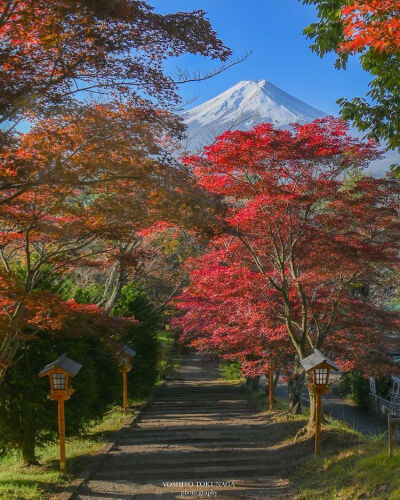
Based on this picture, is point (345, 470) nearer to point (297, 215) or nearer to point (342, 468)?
point (342, 468)

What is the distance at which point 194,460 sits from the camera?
7.72m

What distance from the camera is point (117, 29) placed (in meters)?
4.65

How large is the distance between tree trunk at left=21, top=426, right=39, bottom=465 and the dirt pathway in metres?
1.27

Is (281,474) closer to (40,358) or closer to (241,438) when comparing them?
(241,438)

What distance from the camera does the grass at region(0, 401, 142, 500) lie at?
6.46 meters

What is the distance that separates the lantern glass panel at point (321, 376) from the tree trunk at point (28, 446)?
4.85m

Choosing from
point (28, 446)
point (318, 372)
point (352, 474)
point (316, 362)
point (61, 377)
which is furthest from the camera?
point (28, 446)

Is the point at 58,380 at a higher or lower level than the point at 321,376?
higher

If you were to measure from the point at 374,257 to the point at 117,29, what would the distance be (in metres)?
5.83

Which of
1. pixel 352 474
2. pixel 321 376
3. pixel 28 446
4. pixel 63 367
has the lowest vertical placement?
pixel 28 446

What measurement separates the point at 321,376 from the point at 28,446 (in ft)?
16.5

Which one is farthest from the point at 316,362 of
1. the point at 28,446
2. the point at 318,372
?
the point at 28,446

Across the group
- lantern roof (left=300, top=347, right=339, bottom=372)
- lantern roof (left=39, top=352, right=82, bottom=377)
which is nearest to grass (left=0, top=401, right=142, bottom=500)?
lantern roof (left=39, top=352, right=82, bottom=377)

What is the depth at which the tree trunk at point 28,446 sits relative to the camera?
800 cm
